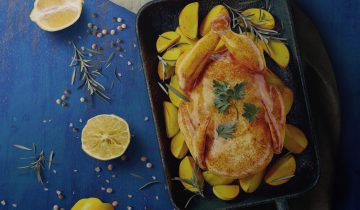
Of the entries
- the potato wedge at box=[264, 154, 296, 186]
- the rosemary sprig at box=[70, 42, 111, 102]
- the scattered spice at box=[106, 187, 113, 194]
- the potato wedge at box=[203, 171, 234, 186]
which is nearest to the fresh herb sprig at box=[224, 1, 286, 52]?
the potato wedge at box=[264, 154, 296, 186]

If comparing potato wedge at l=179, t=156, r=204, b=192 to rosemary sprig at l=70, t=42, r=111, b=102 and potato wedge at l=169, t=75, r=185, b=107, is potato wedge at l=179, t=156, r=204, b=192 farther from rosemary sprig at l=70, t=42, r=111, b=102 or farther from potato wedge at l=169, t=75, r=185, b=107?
rosemary sprig at l=70, t=42, r=111, b=102

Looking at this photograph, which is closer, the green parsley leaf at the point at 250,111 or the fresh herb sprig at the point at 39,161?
the green parsley leaf at the point at 250,111

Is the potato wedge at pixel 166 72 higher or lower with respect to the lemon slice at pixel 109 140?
higher

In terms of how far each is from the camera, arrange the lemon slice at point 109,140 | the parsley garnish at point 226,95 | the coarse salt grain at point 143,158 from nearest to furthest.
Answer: the parsley garnish at point 226,95
the lemon slice at point 109,140
the coarse salt grain at point 143,158

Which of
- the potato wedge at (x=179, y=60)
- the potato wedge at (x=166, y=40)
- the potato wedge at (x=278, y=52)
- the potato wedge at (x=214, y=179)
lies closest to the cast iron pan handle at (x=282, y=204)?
the potato wedge at (x=214, y=179)

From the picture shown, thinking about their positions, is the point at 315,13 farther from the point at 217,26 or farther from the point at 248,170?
the point at 248,170

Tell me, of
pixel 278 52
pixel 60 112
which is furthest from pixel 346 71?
pixel 60 112

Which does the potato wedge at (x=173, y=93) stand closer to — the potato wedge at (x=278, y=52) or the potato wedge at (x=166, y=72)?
the potato wedge at (x=166, y=72)
